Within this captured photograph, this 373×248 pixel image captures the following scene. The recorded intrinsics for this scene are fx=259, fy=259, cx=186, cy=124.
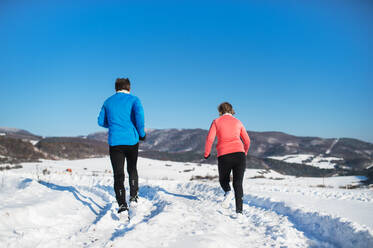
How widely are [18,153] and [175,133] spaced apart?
102m

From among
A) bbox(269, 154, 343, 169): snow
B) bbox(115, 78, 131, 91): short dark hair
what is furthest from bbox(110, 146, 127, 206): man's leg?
bbox(269, 154, 343, 169): snow

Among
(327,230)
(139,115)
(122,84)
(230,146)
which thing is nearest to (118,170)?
(139,115)

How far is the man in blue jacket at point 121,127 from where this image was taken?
4336 mm

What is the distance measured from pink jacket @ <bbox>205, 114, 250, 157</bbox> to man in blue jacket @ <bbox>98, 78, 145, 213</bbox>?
1407 millimetres

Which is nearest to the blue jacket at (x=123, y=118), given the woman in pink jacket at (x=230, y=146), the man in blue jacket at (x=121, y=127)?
the man in blue jacket at (x=121, y=127)

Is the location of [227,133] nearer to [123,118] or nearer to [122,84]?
[123,118]

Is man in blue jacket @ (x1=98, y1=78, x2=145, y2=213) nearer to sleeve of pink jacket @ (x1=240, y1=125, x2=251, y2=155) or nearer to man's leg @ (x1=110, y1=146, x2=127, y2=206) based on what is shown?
man's leg @ (x1=110, y1=146, x2=127, y2=206)

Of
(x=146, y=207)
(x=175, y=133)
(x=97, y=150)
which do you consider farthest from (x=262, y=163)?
(x=175, y=133)

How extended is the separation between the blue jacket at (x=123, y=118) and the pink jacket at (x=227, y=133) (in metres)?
1.40

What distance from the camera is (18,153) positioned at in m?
30.2

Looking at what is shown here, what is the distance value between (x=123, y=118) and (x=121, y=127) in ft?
0.51

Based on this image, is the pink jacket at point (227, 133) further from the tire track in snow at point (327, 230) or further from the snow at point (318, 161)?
the snow at point (318, 161)

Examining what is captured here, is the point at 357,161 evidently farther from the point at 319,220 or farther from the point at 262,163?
the point at 319,220

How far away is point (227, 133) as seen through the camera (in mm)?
4934
